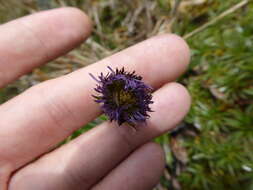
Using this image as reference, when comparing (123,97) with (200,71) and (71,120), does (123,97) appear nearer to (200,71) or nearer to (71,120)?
(71,120)

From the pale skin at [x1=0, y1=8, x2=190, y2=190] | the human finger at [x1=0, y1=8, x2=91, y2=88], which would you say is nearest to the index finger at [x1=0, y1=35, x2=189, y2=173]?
the pale skin at [x1=0, y1=8, x2=190, y2=190]

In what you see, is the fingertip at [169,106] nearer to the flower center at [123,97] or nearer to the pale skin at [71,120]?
the pale skin at [71,120]

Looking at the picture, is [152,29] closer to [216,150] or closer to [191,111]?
[191,111]

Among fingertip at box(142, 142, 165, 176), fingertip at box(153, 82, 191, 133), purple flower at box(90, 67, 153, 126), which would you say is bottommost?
fingertip at box(142, 142, 165, 176)

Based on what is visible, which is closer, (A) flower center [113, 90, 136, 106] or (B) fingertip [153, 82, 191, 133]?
(A) flower center [113, 90, 136, 106]

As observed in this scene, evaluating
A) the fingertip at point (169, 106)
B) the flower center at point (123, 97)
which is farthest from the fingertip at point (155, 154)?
the flower center at point (123, 97)

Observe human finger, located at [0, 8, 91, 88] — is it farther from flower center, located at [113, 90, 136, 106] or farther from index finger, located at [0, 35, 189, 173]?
flower center, located at [113, 90, 136, 106]

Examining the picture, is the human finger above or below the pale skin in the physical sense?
above
